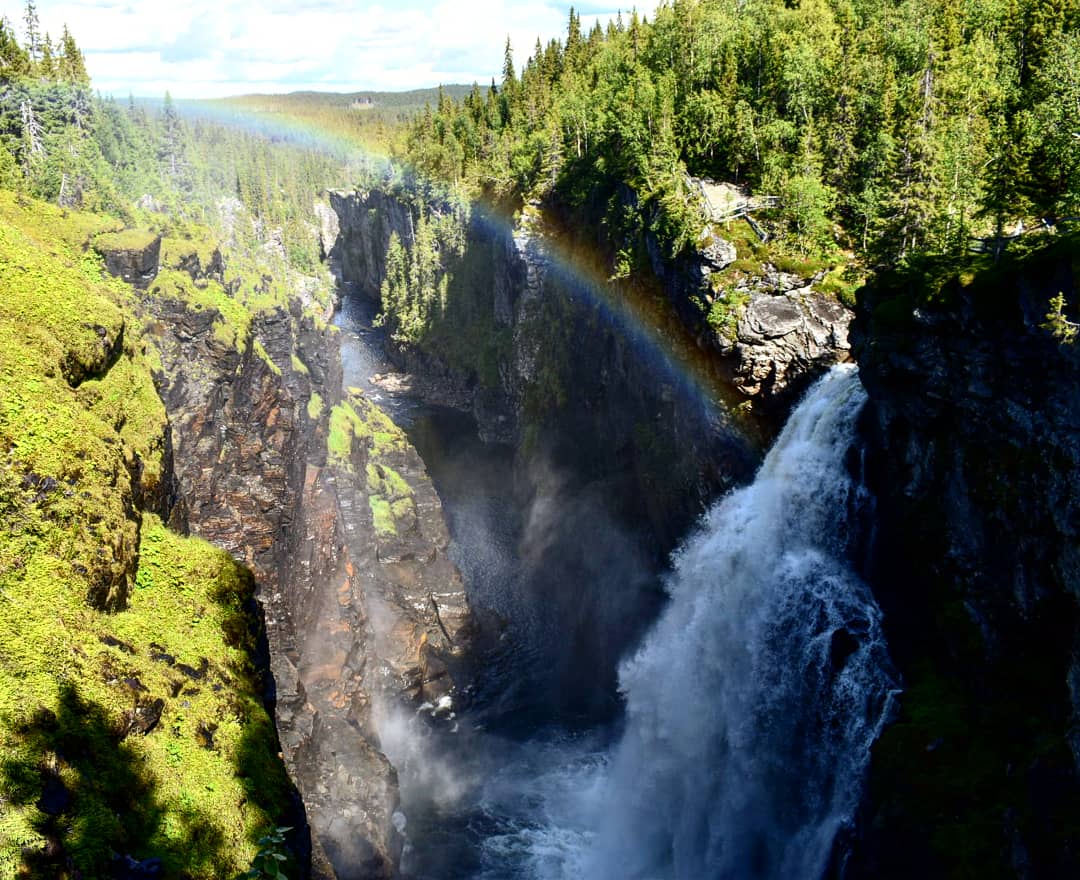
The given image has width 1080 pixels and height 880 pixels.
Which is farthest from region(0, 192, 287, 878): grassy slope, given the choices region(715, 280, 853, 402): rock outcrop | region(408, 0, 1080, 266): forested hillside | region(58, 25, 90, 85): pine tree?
region(58, 25, 90, 85): pine tree

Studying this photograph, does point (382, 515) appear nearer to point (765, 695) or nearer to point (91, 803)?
point (765, 695)

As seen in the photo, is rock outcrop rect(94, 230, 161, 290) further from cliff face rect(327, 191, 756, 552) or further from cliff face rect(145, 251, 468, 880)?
cliff face rect(327, 191, 756, 552)

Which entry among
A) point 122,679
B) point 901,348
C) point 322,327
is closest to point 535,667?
point 901,348

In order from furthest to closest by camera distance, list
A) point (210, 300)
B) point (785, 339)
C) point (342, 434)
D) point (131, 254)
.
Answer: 1. point (342, 434)
2. point (210, 300)
3. point (131, 254)
4. point (785, 339)

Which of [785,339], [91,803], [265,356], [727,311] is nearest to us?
[91,803]

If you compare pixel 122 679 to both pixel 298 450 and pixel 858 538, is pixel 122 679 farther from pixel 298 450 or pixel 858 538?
pixel 298 450

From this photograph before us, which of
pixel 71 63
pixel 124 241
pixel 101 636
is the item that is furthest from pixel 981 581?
pixel 71 63
